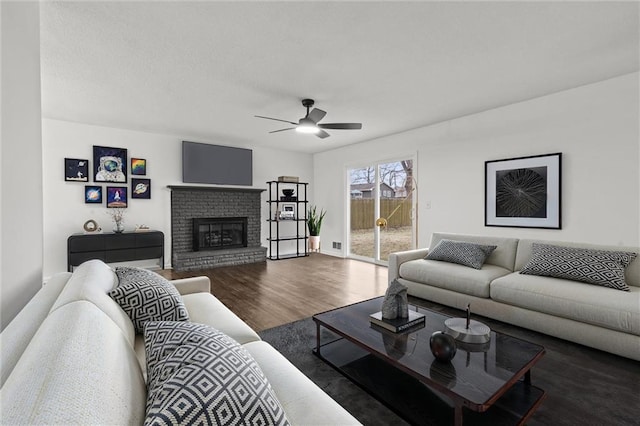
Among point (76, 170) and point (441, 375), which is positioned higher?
point (76, 170)

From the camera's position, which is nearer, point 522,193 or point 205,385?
point 205,385

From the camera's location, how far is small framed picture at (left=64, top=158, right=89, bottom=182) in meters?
4.73

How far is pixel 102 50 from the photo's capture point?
8.45ft

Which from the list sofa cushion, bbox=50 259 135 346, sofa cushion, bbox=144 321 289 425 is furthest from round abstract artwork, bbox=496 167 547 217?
sofa cushion, bbox=50 259 135 346

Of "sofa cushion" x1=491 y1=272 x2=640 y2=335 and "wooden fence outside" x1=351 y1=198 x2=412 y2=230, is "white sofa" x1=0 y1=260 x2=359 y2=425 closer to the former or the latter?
"sofa cushion" x1=491 y1=272 x2=640 y2=335

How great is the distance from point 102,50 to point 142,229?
11.2ft

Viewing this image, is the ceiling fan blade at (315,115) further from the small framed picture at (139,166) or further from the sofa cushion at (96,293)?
the small framed picture at (139,166)

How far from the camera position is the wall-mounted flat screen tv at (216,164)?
18.8 feet

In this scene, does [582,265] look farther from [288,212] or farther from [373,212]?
[288,212]

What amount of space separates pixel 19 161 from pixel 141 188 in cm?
416

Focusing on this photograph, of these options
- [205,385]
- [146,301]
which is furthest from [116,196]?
[205,385]

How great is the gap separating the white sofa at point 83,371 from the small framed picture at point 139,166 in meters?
4.21

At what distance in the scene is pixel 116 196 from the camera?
5102 mm

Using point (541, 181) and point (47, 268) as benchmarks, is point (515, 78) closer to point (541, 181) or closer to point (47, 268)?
point (541, 181)
